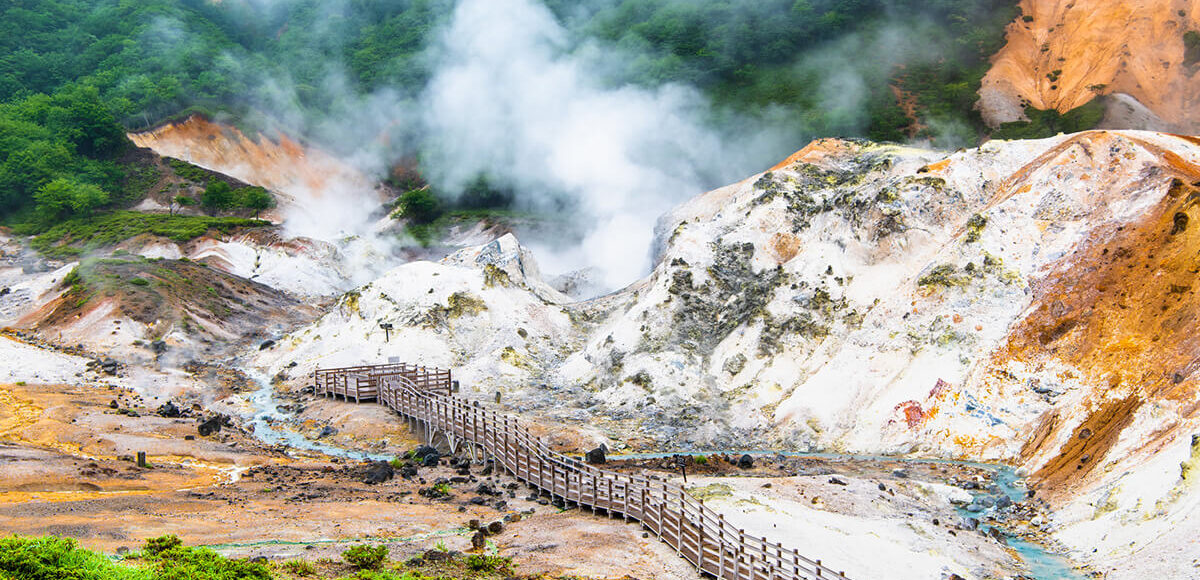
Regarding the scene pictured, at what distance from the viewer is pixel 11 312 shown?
5547 cm

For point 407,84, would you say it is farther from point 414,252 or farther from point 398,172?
point 414,252

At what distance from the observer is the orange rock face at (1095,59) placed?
6656 cm

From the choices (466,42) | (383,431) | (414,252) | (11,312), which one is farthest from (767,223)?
(466,42)

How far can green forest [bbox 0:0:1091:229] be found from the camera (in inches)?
3499

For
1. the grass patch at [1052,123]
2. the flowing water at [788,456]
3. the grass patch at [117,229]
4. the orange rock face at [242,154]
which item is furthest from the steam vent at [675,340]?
the orange rock face at [242,154]

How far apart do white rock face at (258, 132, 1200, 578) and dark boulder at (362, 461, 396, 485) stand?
9.19 metres

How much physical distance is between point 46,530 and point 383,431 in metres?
18.5

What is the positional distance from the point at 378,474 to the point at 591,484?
25.4ft

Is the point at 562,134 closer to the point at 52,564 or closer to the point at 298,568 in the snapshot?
the point at 298,568

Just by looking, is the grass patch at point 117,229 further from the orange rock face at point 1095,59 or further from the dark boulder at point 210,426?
the orange rock face at point 1095,59

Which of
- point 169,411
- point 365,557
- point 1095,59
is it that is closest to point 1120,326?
point 365,557

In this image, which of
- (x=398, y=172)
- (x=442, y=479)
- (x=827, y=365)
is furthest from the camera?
(x=398, y=172)

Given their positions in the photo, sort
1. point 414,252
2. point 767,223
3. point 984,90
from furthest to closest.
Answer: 1. point 414,252
2. point 984,90
3. point 767,223

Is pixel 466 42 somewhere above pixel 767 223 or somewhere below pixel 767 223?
above
